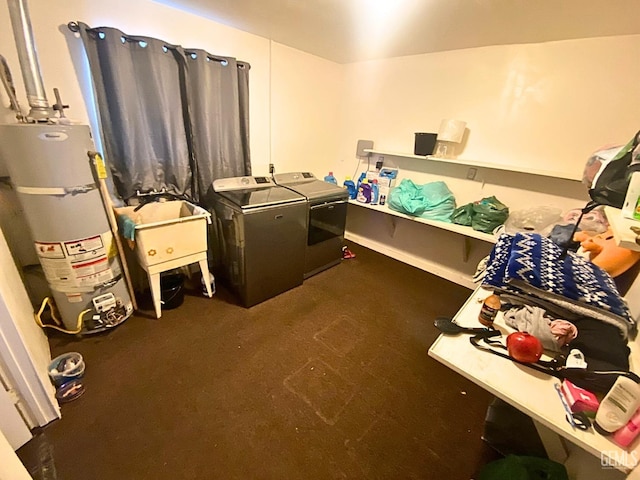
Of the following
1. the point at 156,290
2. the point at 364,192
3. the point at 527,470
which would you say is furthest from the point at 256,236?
the point at 527,470

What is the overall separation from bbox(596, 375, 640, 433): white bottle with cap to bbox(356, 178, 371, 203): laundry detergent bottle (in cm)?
242

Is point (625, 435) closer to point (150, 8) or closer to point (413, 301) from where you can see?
point (413, 301)

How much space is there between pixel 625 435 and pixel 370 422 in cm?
101

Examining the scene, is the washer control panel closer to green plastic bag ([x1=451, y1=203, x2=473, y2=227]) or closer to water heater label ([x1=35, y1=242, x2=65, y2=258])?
water heater label ([x1=35, y1=242, x2=65, y2=258])

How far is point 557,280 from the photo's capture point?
0.97m

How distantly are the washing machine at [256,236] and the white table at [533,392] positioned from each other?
1.42 metres

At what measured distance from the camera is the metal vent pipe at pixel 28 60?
1304 mm

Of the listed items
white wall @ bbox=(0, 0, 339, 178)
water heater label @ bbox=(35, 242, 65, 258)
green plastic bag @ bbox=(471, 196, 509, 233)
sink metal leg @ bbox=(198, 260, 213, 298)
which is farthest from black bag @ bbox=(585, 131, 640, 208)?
water heater label @ bbox=(35, 242, 65, 258)

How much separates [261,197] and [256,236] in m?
0.34

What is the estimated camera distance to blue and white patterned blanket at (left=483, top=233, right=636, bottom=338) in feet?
2.91

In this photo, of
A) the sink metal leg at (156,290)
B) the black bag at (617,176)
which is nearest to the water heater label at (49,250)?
the sink metal leg at (156,290)

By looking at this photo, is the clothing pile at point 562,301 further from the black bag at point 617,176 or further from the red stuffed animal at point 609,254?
the black bag at point 617,176

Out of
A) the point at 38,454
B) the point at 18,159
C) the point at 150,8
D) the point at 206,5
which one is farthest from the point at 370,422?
the point at 150,8

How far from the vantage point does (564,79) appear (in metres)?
1.90
